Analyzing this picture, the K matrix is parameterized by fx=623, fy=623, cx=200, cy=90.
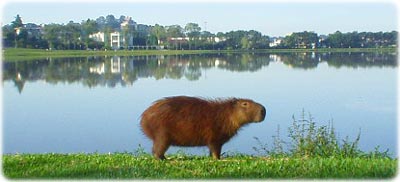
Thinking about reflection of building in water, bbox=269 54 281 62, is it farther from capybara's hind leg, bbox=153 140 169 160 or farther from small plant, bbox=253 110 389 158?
capybara's hind leg, bbox=153 140 169 160

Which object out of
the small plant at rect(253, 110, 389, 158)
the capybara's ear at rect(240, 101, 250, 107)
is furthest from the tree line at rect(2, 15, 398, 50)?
the capybara's ear at rect(240, 101, 250, 107)

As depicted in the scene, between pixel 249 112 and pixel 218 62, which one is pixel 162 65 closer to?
pixel 218 62

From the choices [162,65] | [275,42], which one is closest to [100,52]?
[162,65]

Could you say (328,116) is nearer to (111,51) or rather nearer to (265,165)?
(265,165)

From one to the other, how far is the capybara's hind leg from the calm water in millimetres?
2195

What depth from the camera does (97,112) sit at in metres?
12.5

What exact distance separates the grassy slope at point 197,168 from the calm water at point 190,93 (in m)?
2.35

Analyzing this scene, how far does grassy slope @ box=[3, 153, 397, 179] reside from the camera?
17.1ft

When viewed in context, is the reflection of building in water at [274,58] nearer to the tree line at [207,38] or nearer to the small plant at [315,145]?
the tree line at [207,38]

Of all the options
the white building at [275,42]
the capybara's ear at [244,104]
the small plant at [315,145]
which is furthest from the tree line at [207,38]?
the capybara's ear at [244,104]

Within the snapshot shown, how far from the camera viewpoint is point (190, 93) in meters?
8.97

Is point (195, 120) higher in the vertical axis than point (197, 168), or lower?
higher

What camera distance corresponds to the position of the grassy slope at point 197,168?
5.20 m

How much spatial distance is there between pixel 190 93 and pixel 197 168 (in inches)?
144
